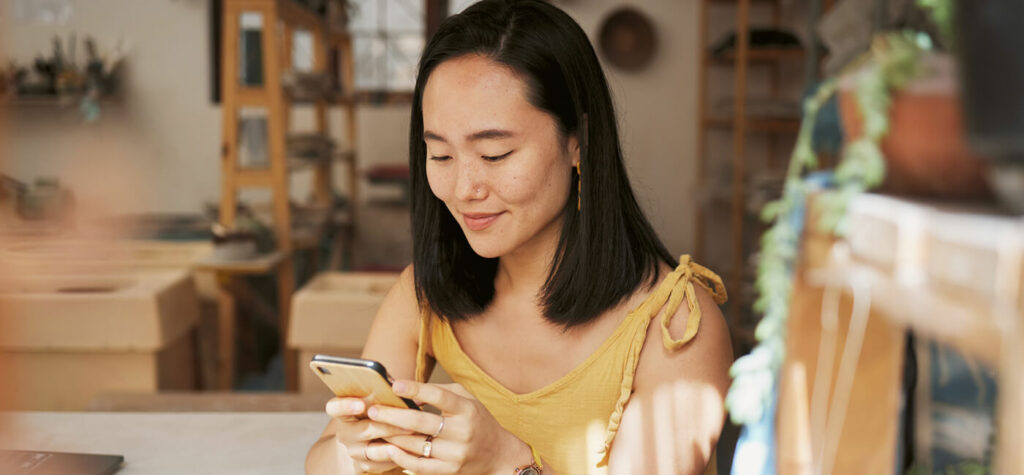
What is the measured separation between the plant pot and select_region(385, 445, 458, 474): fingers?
669 mm

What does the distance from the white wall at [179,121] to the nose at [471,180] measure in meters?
3.63

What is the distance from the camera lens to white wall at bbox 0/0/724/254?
4.82 meters

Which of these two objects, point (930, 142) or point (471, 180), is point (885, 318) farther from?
point (471, 180)

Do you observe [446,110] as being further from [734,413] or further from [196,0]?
[196,0]

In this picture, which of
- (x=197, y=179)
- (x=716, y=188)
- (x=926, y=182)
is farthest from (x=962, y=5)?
(x=197, y=179)

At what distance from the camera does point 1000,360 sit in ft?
1.58

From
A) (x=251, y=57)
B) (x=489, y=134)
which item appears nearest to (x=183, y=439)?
(x=489, y=134)

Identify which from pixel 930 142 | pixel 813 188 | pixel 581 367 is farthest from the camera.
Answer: pixel 581 367

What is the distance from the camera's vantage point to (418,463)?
1065mm

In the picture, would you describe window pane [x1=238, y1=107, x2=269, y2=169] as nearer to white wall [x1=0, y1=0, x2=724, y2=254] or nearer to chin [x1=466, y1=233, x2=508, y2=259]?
white wall [x1=0, y1=0, x2=724, y2=254]

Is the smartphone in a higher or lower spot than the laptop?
higher

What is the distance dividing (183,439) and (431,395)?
559mm

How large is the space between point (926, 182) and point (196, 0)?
4984mm

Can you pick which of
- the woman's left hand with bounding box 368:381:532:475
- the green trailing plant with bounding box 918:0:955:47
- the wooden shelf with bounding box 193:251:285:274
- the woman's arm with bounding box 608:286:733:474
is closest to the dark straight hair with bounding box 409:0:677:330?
the woman's arm with bounding box 608:286:733:474
